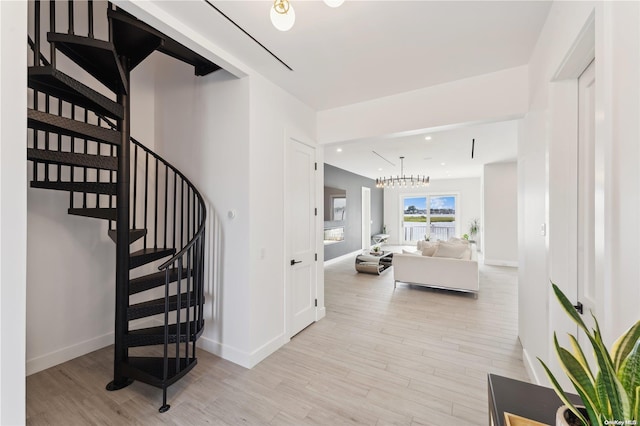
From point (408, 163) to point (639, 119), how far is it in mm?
6594

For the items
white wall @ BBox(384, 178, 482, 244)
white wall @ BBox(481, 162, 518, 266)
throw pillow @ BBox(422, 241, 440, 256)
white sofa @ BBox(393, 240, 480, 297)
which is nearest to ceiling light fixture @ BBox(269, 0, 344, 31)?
white sofa @ BBox(393, 240, 480, 297)

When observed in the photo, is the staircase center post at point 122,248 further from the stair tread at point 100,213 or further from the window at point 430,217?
the window at point 430,217

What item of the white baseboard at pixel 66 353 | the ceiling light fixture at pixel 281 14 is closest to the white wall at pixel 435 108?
the ceiling light fixture at pixel 281 14

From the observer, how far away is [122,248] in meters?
2.14

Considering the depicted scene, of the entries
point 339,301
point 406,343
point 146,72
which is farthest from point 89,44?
point 339,301

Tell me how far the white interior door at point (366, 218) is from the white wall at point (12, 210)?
9055 mm

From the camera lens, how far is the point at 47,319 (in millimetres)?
2457

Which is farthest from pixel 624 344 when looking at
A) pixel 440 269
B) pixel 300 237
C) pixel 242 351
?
pixel 440 269

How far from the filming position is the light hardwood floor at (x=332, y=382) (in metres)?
1.85

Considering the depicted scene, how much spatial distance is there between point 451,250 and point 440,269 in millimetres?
438

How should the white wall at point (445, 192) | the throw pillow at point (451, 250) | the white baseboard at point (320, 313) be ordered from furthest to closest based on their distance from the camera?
the white wall at point (445, 192)
the throw pillow at point (451, 250)
the white baseboard at point (320, 313)

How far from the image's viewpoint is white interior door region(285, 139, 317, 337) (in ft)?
9.89

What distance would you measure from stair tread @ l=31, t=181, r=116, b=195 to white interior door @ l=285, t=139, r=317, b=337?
5.33 feet

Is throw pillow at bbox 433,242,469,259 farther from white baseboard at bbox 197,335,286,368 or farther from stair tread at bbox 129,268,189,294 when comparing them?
stair tread at bbox 129,268,189,294
